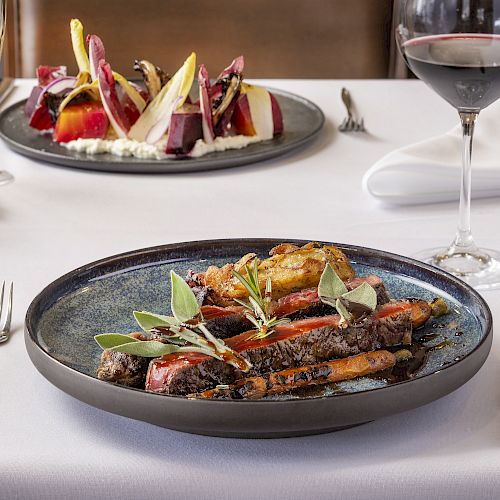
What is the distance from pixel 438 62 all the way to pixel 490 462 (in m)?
0.49

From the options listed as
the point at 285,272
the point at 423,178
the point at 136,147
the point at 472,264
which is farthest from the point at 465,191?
the point at 136,147

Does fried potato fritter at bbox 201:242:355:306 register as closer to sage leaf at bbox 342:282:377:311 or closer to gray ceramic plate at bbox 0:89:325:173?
sage leaf at bbox 342:282:377:311

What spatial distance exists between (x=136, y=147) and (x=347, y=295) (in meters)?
0.74

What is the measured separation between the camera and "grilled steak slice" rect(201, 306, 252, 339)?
2.59ft

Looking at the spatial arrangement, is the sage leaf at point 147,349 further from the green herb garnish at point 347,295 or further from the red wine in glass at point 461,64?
the red wine in glass at point 461,64

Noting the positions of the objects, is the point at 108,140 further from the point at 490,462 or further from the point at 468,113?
the point at 490,462

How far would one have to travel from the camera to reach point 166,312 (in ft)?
3.04

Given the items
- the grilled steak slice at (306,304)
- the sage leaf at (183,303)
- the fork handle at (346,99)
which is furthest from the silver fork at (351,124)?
the sage leaf at (183,303)

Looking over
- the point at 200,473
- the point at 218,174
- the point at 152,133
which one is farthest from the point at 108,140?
the point at 200,473

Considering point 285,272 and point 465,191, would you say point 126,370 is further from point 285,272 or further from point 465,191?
point 465,191

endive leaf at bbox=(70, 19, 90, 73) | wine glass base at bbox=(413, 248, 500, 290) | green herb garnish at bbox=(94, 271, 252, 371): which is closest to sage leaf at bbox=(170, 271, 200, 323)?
green herb garnish at bbox=(94, 271, 252, 371)

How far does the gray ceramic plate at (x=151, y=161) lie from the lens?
143 centimetres

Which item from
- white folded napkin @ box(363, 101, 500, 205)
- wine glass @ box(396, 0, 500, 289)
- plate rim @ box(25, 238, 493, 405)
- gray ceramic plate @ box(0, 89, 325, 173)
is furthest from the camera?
gray ceramic plate @ box(0, 89, 325, 173)

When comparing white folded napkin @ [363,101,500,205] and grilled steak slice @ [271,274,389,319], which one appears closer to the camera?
grilled steak slice @ [271,274,389,319]
